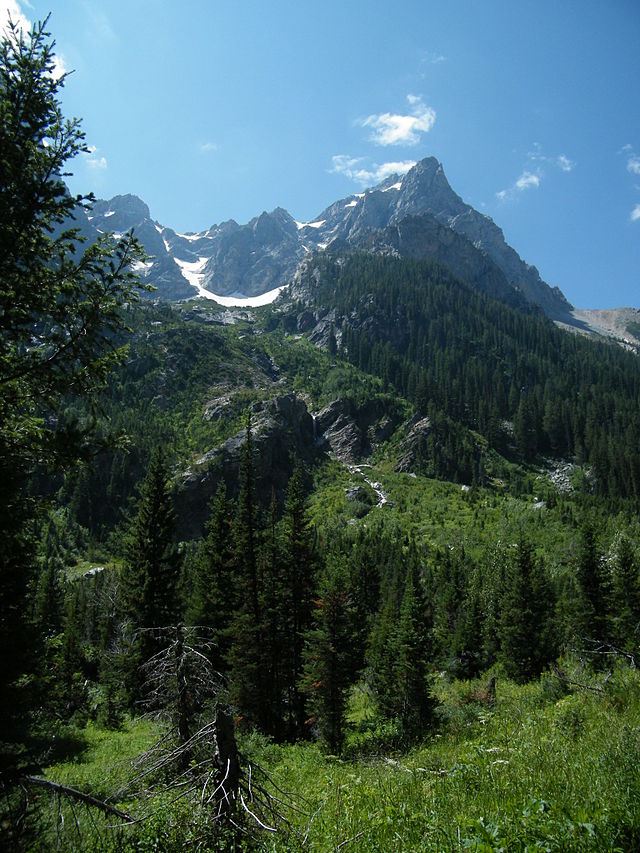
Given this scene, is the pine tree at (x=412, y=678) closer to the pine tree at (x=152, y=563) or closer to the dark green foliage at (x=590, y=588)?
the pine tree at (x=152, y=563)

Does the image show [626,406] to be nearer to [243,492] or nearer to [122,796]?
[243,492]

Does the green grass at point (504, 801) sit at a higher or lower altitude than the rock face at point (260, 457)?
lower

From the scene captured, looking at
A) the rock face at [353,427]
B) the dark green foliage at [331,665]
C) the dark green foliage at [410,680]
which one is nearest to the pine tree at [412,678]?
the dark green foliage at [410,680]

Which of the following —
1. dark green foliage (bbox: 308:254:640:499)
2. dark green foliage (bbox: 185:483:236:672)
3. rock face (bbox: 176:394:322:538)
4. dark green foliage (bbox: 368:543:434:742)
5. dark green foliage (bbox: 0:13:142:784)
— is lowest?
dark green foliage (bbox: 368:543:434:742)

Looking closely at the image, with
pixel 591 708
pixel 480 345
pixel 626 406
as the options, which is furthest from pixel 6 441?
pixel 480 345

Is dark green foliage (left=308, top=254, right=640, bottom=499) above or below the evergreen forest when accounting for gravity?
above

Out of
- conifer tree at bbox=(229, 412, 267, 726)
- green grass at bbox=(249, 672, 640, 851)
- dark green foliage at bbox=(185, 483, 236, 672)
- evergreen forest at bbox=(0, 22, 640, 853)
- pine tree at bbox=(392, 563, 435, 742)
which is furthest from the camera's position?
dark green foliage at bbox=(185, 483, 236, 672)

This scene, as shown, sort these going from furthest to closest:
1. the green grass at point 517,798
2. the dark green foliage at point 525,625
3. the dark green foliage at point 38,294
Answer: the dark green foliage at point 525,625
the dark green foliage at point 38,294
the green grass at point 517,798

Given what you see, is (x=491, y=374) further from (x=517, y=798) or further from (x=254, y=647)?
(x=517, y=798)

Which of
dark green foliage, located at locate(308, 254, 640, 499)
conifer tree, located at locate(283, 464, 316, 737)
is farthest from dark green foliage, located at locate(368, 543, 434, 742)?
dark green foliage, located at locate(308, 254, 640, 499)

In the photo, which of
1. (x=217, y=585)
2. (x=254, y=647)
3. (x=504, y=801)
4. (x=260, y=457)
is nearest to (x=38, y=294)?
(x=504, y=801)

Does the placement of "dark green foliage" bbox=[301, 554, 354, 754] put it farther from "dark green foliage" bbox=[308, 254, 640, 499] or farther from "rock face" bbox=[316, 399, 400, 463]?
"rock face" bbox=[316, 399, 400, 463]

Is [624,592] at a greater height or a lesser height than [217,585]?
greater

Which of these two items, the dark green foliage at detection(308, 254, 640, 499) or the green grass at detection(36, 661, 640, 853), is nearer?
the green grass at detection(36, 661, 640, 853)
